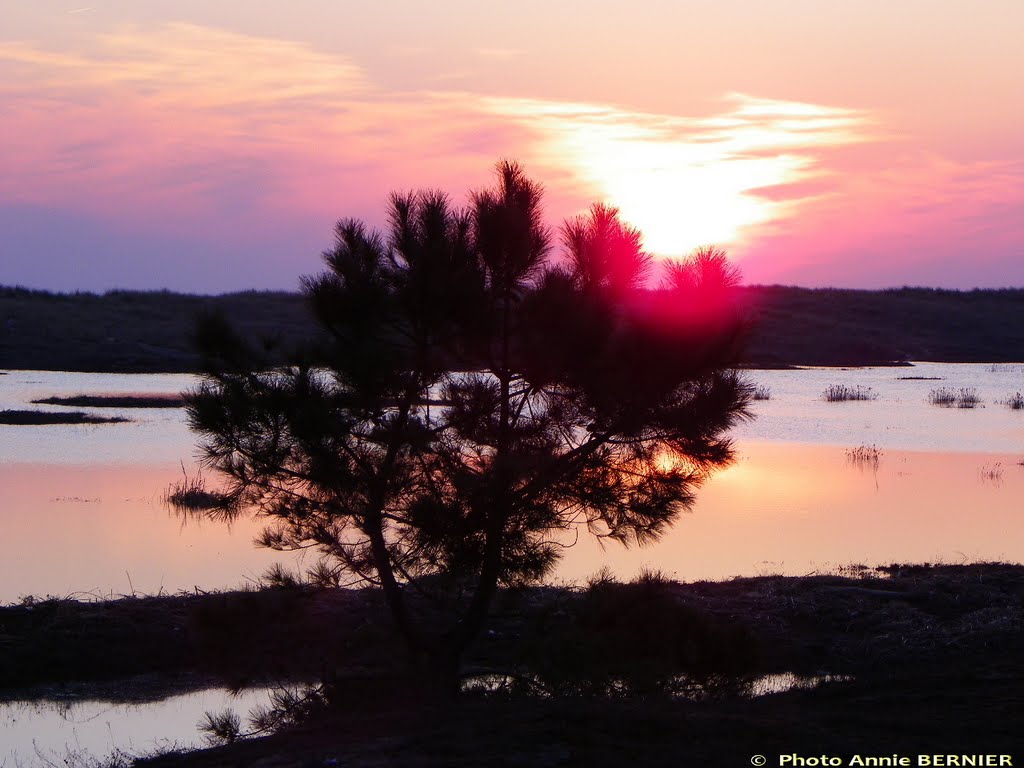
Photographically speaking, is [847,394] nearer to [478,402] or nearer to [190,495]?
[190,495]

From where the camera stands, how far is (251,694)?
33.9 feet

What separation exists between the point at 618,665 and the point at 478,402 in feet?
7.09

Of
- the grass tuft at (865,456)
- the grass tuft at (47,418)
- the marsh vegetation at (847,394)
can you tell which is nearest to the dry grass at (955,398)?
the marsh vegetation at (847,394)

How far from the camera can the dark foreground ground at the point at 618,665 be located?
640 cm

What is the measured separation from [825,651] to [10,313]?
162 feet

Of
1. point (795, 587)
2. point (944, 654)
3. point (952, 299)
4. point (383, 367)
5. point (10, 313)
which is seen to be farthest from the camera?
point (952, 299)

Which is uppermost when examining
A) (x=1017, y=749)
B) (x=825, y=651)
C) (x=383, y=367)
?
(x=383, y=367)

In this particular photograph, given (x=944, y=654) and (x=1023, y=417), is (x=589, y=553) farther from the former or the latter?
(x=1023, y=417)

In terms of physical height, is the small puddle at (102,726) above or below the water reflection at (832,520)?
below

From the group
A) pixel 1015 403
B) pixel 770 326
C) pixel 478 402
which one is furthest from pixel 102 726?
pixel 770 326

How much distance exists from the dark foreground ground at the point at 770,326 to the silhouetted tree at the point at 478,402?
3193 cm

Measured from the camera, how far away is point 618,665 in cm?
870

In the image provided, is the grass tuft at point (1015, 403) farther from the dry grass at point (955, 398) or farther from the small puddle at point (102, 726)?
the small puddle at point (102, 726)

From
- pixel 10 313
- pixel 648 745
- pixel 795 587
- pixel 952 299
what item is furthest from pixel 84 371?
pixel 952 299
